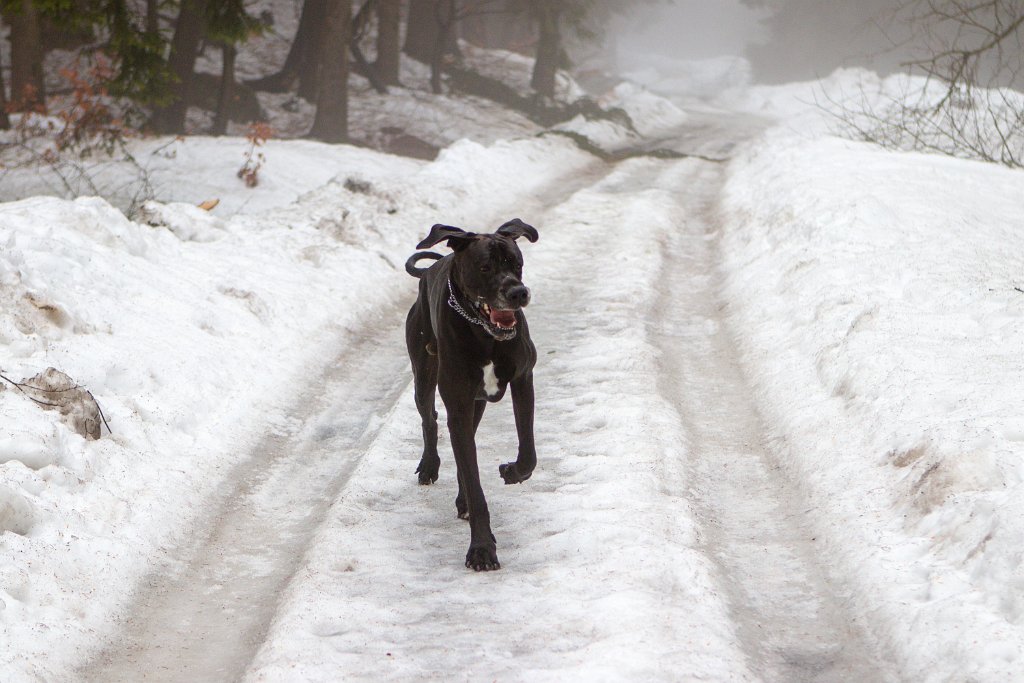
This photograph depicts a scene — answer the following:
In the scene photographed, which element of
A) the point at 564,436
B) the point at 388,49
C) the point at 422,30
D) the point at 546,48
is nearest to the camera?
the point at 564,436

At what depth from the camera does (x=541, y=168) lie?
17578mm

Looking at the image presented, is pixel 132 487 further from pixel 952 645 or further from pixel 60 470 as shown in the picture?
pixel 952 645

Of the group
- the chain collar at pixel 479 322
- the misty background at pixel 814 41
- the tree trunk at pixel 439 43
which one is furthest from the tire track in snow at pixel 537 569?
the misty background at pixel 814 41

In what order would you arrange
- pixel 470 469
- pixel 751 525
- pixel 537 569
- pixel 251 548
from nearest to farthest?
pixel 537 569
pixel 470 469
pixel 251 548
pixel 751 525

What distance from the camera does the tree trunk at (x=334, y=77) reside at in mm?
18578

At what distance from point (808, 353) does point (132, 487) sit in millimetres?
5113

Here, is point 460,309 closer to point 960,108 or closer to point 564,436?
point 564,436

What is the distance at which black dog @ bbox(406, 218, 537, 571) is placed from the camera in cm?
455

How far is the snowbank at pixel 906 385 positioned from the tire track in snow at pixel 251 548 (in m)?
2.90

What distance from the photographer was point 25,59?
15.0m

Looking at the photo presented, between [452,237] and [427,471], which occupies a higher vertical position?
[452,237]

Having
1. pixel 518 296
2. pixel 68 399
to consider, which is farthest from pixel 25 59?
pixel 518 296

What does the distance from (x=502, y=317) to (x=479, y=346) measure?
24cm

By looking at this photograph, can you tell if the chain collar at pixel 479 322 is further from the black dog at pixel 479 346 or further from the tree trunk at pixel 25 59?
the tree trunk at pixel 25 59
